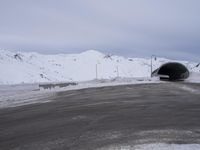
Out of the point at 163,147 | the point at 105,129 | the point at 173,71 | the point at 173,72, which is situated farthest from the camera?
the point at 173,72

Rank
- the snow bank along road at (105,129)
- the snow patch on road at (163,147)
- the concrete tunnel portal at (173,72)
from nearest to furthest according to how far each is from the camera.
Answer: the snow patch on road at (163,147)
the snow bank along road at (105,129)
the concrete tunnel portal at (173,72)

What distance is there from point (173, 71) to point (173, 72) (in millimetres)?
291

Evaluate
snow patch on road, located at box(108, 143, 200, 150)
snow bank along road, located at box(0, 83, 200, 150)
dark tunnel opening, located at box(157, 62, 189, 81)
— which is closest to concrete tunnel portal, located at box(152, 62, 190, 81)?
dark tunnel opening, located at box(157, 62, 189, 81)

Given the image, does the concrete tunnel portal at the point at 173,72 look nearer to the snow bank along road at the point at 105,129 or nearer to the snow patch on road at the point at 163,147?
the snow bank along road at the point at 105,129

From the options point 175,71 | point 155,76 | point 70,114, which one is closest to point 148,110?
point 70,114

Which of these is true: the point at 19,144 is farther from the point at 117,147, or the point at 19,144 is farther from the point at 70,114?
the point at 70,114

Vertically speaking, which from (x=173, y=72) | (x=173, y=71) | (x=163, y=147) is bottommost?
(x=163, y=147)

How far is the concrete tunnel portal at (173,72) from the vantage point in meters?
48.1

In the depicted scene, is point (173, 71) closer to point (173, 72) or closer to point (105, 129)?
point (173, 72)

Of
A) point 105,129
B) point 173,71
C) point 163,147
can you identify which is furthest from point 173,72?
point 163,147

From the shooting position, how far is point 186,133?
985 cm

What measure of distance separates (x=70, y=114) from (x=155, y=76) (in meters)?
36.0

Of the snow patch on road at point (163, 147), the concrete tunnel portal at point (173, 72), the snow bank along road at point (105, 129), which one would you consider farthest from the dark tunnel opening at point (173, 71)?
the snow patch on road at point (163, 147)

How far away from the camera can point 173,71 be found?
53031 mm
